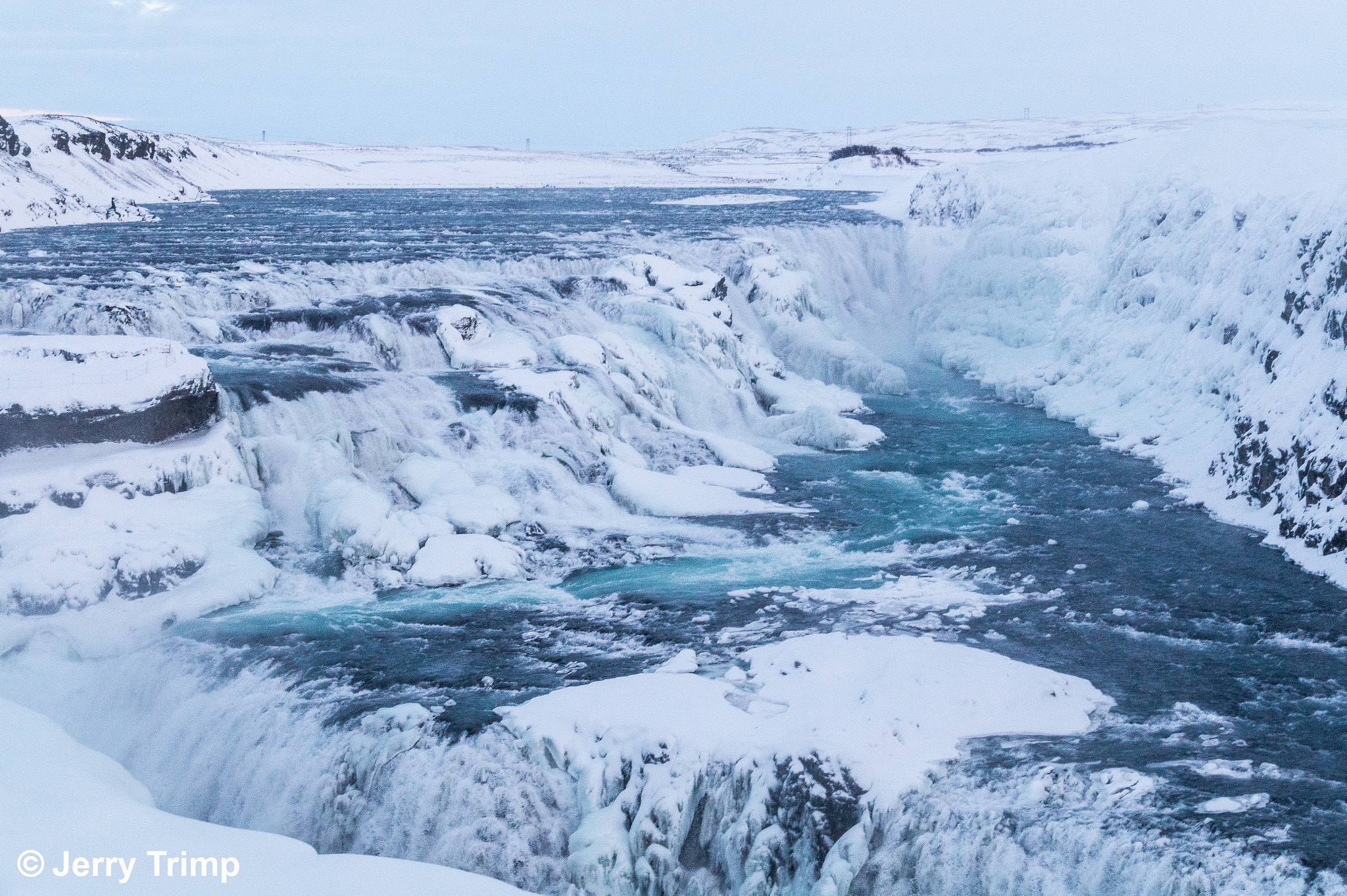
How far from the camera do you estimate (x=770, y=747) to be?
8.23m

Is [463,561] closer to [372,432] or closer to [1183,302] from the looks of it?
[372,432]

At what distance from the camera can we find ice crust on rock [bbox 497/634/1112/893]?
25.5 ft

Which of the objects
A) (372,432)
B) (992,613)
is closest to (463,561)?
(372,432)

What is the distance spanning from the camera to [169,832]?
6.58 m

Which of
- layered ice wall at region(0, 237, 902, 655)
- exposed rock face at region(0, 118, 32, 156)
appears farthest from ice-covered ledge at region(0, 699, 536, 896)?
exposed rock face at region(0, 118, 32, 156)

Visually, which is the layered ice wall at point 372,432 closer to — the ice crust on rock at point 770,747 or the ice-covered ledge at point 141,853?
the ice crust on rock at point 770,747

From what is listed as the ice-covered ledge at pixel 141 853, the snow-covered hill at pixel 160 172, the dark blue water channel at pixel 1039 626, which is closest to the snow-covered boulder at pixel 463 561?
the dark blue water channel at pixel 1039 626

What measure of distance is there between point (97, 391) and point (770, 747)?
9634 mm

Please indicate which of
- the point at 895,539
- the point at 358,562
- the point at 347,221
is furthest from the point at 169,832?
the point at 347,221

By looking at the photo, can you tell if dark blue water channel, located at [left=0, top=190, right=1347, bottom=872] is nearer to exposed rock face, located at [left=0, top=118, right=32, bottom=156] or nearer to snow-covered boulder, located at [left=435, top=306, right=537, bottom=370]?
snow-covered boulder, located at [left=435, top=306, right=537, bottom=370]

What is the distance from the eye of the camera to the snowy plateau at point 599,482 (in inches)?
315

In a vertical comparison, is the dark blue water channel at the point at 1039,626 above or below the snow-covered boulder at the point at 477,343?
below

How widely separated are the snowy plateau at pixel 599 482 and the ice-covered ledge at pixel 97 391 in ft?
0.14

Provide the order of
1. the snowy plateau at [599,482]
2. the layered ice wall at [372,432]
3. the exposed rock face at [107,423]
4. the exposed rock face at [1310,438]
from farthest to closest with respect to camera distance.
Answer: the exposed rock face at [1310,438] < the exposed rock face at [107,423] < the layered ice wall at [372,432] < the snowy plateau at [599,482]
